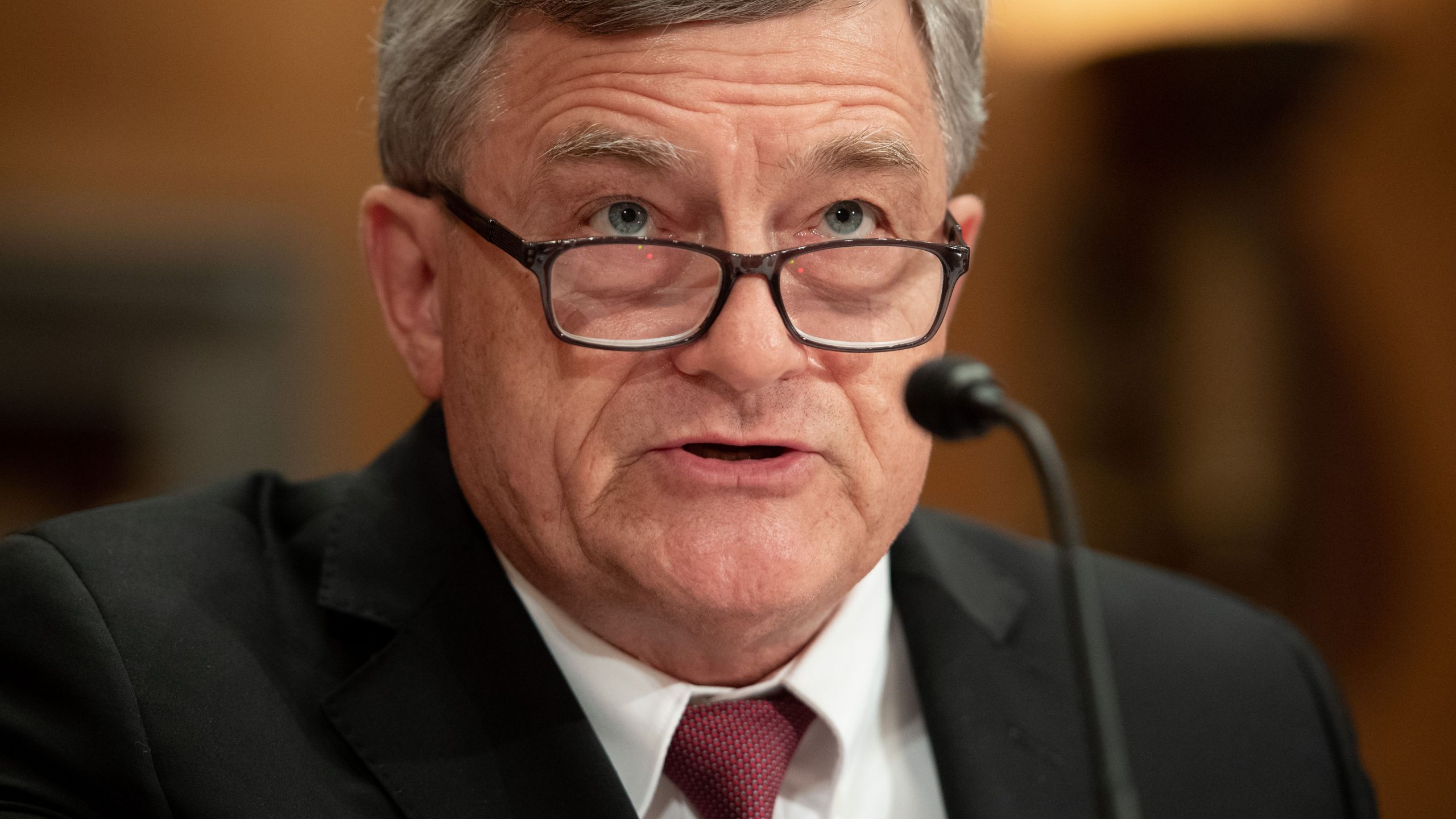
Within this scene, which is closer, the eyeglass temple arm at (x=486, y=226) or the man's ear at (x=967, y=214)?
the eyeglass temple arm at (x=486, y=226)

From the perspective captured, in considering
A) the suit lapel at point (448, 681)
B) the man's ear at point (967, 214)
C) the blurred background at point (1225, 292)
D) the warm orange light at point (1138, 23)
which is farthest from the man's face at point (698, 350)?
the warm orange light at point (1138, 23)

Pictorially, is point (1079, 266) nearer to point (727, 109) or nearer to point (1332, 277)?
point (1332, 277)

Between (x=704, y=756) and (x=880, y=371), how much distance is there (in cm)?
47

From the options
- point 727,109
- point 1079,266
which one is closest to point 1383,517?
point 1079,266

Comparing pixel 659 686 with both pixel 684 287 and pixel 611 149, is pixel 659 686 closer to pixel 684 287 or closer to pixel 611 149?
pixel 684 287

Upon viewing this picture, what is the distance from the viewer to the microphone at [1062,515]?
0.92m

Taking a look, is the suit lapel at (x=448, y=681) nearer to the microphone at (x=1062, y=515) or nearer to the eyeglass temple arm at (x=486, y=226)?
the eyeglass temple arm at (x=486, y=226)

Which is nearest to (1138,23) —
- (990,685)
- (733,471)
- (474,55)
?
(990,685)

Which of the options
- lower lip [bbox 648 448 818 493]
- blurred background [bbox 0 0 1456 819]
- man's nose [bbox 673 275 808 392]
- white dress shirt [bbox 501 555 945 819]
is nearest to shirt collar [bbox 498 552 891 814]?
white dress shirt [bbox 501 555 945 819]

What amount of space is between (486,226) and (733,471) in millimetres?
389

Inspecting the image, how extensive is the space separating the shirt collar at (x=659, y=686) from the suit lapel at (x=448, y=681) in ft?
0.14

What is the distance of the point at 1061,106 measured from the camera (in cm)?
337

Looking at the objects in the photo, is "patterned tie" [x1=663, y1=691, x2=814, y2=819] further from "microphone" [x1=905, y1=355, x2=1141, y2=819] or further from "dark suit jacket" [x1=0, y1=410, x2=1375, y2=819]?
"microphone" [x1=905, y1=355, x2=1141, y2=819]

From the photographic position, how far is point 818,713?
1.54 meters
